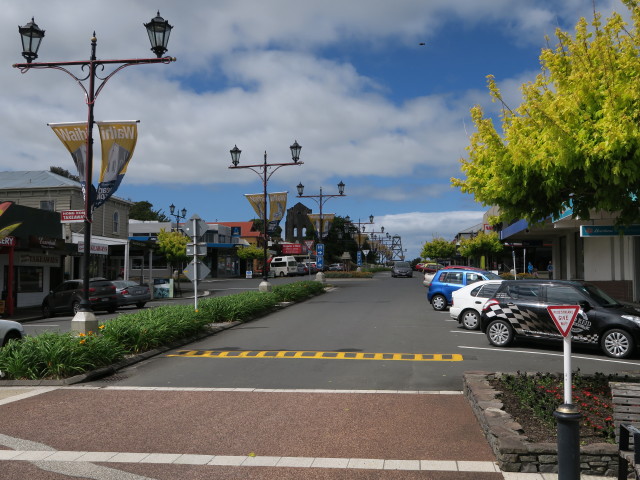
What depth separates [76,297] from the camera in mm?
24531

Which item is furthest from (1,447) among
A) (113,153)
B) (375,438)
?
(113,153)

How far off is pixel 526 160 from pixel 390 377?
4.34 meters

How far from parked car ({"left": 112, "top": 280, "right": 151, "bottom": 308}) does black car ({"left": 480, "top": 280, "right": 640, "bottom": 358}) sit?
17.2 m

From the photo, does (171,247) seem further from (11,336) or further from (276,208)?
(11,336)

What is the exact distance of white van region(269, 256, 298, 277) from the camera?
68375 mm

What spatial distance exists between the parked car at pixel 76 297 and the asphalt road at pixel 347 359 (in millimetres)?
9274

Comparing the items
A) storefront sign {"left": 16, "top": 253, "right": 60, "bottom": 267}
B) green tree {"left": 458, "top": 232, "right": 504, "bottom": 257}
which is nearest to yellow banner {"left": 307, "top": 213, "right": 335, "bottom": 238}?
green tree {"left": 458, "top": 232, "right": 504, "bottom": 257}

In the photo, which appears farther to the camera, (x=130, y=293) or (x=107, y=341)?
(x=130, y=293)

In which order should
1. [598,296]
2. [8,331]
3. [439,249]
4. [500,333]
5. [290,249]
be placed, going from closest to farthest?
[8,331]
[598,296]
[500,333]
[439,249]
[290,249]

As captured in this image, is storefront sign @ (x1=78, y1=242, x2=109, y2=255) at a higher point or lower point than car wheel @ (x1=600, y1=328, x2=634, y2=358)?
higher

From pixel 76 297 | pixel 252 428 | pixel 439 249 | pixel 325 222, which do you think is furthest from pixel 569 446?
pixel 439 249

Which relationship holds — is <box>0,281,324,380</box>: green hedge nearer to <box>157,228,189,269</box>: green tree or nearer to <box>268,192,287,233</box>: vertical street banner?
<box>268,192,287,233</box>: vertical street banner

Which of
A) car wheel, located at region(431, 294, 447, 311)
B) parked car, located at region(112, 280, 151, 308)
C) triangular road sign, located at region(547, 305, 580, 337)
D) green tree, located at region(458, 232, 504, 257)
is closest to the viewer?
triangular road sign, located at region(547, 305, 580, 337)

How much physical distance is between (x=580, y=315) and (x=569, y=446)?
838cm
